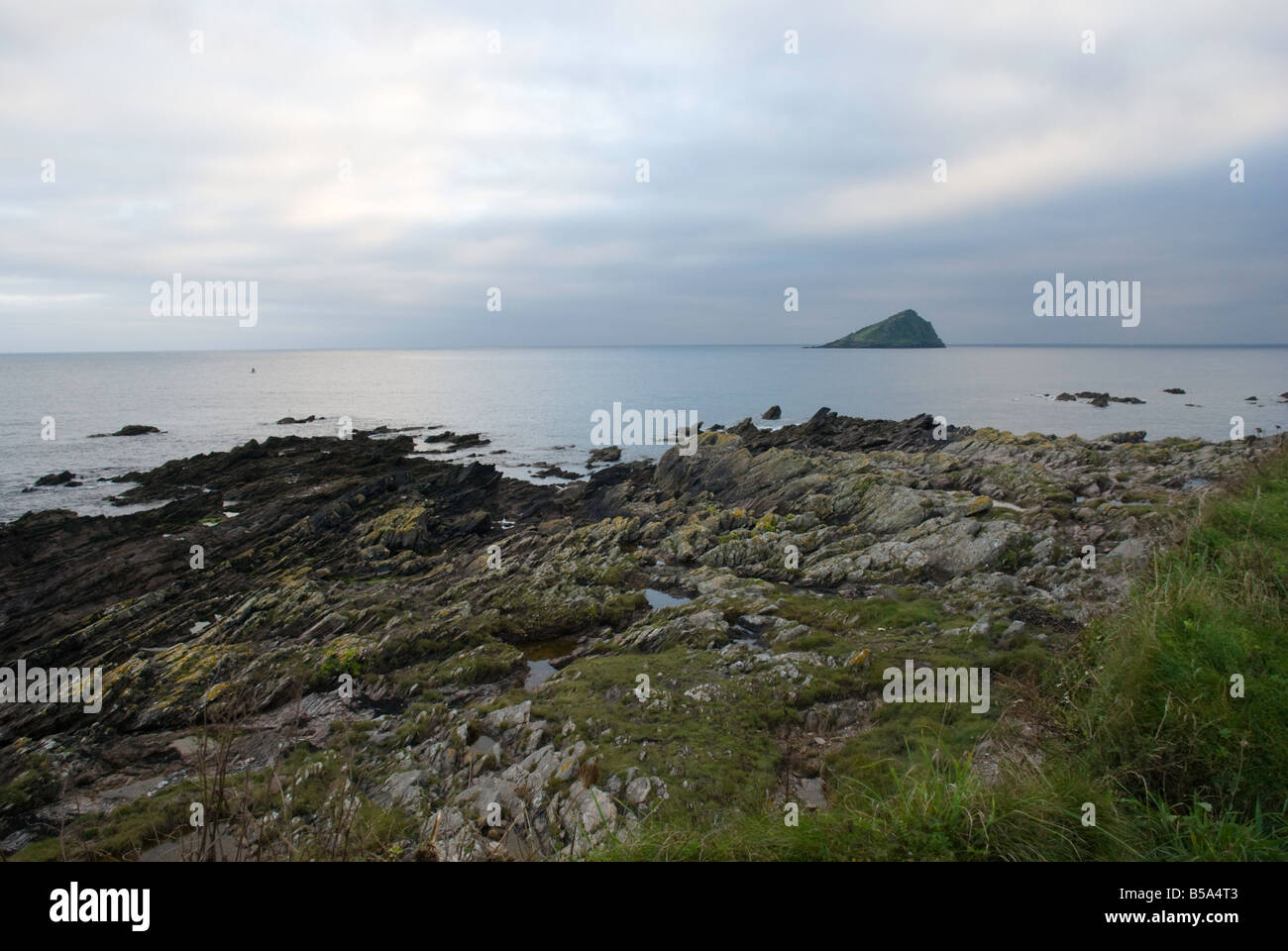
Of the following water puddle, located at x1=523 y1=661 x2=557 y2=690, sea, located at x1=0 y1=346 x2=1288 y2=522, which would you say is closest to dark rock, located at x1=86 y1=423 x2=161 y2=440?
sea, located at x1=0 y1=346 x2=1288 y2=522

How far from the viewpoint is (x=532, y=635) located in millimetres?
18641

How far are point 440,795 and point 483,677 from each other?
5.46 m

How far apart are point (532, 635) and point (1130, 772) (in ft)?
51.5

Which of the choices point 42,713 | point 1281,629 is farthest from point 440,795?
point 42,713

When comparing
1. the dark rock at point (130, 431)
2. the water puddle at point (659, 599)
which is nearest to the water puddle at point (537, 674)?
the water puddle at point (659, 599)

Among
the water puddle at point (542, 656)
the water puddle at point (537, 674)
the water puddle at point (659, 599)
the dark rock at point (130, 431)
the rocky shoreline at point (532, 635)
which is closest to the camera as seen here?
the rocky shoreline at point (532, 635)

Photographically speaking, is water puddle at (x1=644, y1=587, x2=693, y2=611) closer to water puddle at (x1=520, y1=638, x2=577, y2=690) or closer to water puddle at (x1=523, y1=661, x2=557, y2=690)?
water puddle at (x1=520, y1=638, x2=577, y2=690)

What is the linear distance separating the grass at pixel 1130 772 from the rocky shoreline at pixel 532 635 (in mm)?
913

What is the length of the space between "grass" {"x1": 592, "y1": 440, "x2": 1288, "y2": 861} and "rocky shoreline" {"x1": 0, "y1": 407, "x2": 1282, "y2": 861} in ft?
2.99

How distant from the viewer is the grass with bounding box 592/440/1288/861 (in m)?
4.38

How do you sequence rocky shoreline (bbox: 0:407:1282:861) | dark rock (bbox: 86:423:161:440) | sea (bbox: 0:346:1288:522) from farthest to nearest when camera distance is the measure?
dark rock (bbox: 86:423:161:440) → sea (bbox: 0:346:1288:522) → rocky shoreline (bbox: 0:407:1282:861)

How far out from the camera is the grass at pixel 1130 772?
4383mm

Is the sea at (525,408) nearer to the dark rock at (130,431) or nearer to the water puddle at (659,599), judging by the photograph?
the dark rock at (130,431)
